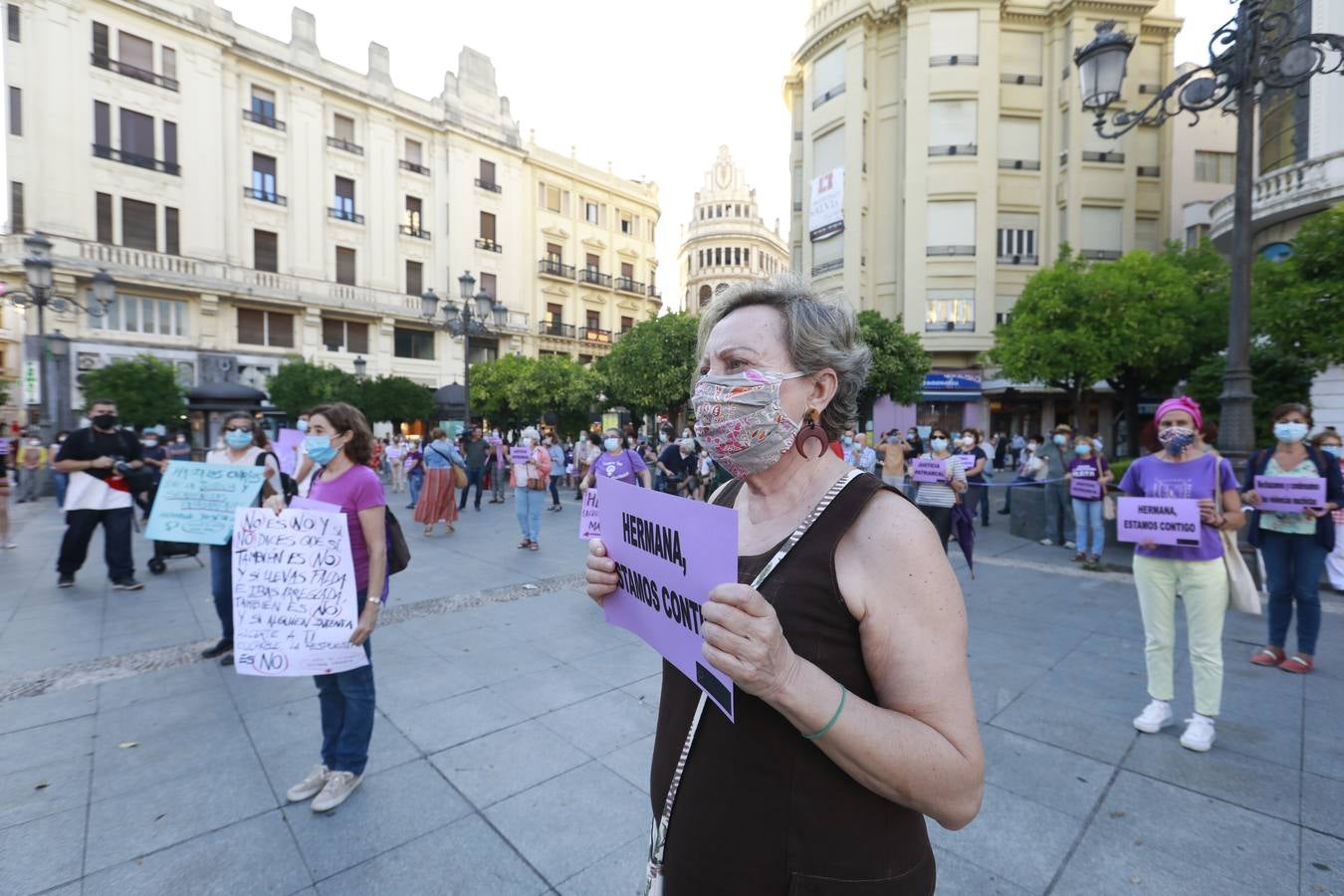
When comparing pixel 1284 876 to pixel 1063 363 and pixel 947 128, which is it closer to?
pixel 1063 363

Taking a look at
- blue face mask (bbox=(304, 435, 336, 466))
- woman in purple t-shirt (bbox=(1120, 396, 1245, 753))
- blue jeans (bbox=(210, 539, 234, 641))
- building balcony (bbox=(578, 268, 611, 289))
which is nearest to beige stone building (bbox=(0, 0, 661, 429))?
building balcony (bbox=(578, 268, 611, 289))

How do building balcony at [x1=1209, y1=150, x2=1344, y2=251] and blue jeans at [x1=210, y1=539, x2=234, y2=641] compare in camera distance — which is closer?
blue jeans at [x1=210, y1=539, x2=234, y2=641]

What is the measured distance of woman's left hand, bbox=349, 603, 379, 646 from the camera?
310 cm

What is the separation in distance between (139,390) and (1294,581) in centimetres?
2862

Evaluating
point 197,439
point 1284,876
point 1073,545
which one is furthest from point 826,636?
point 197,439

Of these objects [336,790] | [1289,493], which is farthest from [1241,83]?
[336,790]

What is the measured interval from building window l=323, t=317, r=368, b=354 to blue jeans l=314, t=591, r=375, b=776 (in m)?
34.7

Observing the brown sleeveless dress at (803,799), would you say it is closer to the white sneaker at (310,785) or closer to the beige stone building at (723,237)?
the white sneaker at (310,785)

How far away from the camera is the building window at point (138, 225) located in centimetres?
2709

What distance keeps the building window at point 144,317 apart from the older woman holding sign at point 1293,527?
3571cm

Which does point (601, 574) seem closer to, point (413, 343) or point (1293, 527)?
point (1293, 527)

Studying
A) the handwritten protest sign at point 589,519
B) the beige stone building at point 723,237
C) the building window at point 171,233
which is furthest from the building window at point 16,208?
the beige stone building at point 723,237

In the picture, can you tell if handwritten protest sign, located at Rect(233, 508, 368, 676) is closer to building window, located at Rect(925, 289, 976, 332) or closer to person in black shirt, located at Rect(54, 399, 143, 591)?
person in black shirt, located at Rect(54, 399, 143, 591)

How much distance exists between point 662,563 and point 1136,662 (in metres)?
5.22
